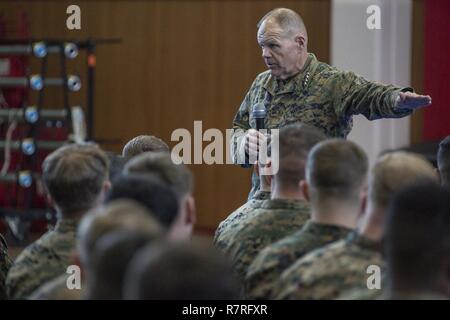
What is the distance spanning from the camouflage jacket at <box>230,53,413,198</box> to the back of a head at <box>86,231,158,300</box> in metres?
2.21

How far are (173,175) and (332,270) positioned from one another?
0.70 meters

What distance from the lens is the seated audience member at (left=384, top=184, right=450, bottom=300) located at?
196 cm

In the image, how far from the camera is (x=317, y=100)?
13.9 ft

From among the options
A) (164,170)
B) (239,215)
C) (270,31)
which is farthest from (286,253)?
(270,31)

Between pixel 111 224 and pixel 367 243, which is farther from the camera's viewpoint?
pixel 367 243

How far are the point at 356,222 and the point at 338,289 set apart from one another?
0.35m

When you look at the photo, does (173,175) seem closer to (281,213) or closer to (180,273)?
(281,213)

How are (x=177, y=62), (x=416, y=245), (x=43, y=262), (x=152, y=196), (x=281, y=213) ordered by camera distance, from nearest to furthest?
(x=416, y=245), (x=152, y=196), (x=43, y=262), (x=281, y=213), (x=177, y=62)

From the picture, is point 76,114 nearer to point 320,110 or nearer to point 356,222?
point 320,110

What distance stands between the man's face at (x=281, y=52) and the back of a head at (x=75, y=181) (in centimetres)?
153

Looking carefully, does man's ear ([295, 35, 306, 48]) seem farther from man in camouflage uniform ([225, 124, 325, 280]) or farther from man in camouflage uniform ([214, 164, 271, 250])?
man in camouflage uniform ([225, 124, 325, 280])

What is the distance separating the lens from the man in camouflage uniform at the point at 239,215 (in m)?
3.26

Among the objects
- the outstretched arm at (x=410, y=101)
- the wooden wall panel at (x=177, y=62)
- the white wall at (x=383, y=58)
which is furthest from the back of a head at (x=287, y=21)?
the wooden wall panel at (x=177, y=62)
